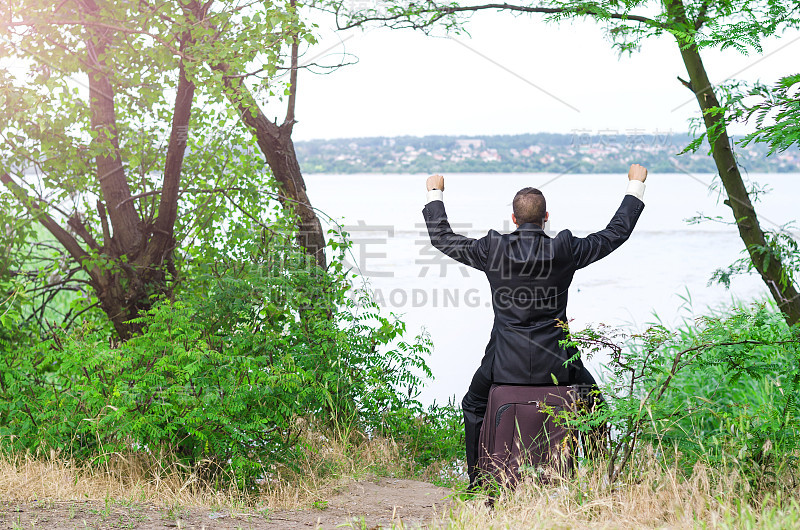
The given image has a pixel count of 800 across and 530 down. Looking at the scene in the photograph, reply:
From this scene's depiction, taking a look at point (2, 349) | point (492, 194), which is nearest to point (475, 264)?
point (2, 349)

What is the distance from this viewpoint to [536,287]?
405cm

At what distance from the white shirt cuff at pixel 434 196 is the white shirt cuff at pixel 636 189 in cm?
108

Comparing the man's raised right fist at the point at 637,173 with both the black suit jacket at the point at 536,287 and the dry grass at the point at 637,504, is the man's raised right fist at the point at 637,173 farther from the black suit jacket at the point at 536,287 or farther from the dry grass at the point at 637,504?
the dry grass at the point at 637,504

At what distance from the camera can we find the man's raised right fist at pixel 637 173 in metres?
4.31

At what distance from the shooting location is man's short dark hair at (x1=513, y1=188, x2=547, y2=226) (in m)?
4.16

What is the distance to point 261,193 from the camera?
7.35 meters

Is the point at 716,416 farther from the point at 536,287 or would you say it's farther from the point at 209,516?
the point at 209,516

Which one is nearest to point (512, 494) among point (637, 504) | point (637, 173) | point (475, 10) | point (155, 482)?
point (637, 504)

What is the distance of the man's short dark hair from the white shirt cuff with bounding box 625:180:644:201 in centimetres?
51

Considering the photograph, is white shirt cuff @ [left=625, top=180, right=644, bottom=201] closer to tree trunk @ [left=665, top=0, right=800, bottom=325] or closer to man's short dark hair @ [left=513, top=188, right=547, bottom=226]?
man's short dark hair @ [left=513, top=188, right=547, bottom=226]

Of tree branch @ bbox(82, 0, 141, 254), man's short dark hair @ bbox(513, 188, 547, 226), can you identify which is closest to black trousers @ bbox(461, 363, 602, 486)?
man's short dark hair @ bbox(513, 188, 547, 226)

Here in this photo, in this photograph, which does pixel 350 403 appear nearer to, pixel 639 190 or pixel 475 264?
pixel 475 264

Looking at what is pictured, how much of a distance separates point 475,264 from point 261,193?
12.1 feet

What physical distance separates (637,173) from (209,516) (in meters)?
3.25
